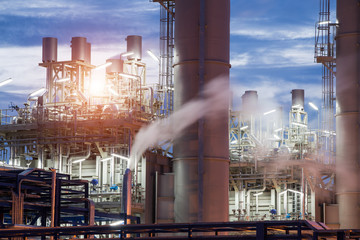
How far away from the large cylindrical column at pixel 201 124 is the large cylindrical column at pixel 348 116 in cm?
1218

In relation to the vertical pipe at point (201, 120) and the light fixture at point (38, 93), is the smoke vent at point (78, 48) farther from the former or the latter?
the vertical pipe at point (201, 120)

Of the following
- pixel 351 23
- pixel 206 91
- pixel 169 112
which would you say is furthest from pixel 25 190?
pixel 351 23

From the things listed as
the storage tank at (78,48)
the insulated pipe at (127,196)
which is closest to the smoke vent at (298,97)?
the storage tank at (78,48)

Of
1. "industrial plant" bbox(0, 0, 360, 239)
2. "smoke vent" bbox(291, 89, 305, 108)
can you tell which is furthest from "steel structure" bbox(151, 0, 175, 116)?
"smoke vent" bbox(291, 89, 305, 108)

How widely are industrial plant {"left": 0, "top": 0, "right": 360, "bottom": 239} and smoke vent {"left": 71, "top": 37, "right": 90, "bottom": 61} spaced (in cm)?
7

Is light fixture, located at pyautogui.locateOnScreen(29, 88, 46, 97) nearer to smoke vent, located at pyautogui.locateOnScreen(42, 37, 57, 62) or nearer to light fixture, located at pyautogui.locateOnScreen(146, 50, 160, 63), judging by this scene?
smoke vent, located at pyautogui.locateOnScreen(42, 37, 57, 62)

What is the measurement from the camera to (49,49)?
54.1m

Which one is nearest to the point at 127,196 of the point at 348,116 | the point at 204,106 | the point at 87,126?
the point at 204,106

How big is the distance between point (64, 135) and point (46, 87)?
19.1 ft

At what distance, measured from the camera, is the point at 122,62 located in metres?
53.5

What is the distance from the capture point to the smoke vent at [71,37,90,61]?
53000 mm

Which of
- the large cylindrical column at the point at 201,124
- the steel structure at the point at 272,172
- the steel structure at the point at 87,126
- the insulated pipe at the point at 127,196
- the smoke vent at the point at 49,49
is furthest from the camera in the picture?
the steel structure at the point at 272,172

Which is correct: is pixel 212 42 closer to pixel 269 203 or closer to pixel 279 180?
pixel 279 180

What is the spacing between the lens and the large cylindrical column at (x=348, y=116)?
52938mm
